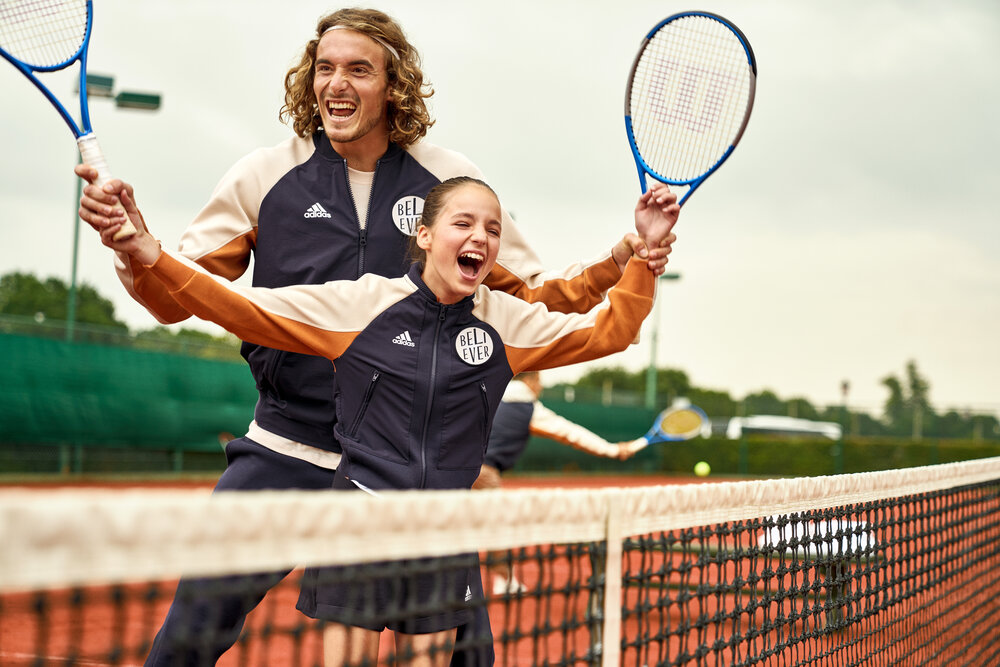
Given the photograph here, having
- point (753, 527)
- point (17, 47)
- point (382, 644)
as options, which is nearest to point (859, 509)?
point (753, 527)

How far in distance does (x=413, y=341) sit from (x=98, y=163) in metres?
0.79

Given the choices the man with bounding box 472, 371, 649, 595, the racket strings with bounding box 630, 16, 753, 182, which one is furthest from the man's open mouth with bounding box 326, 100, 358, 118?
the man with bounding box 472, 371, 649, 595

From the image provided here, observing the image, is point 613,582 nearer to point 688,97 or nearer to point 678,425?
point 688,97

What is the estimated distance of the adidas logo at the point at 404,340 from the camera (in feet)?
7.88

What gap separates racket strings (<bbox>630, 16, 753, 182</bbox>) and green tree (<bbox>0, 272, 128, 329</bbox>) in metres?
15.6

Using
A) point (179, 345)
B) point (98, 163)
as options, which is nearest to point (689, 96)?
point (98, 163)

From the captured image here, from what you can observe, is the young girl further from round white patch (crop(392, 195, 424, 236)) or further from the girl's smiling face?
round white patch (crop(392, 195, 424, 236))

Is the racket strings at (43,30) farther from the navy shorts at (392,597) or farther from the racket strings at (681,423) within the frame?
the racket strings at (681,423)

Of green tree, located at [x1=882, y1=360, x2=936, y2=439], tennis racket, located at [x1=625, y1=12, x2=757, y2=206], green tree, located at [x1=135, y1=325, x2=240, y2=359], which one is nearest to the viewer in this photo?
tennis racket, located at [x1=625, y1=12, x2=757, y2=206]

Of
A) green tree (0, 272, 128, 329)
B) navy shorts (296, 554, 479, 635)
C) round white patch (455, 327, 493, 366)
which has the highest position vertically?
green tree (0, 272, 128, 329)

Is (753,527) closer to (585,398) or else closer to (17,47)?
(17,47)

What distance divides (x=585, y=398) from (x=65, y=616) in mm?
19917

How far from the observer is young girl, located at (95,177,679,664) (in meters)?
2.28

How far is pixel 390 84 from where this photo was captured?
2740mm
